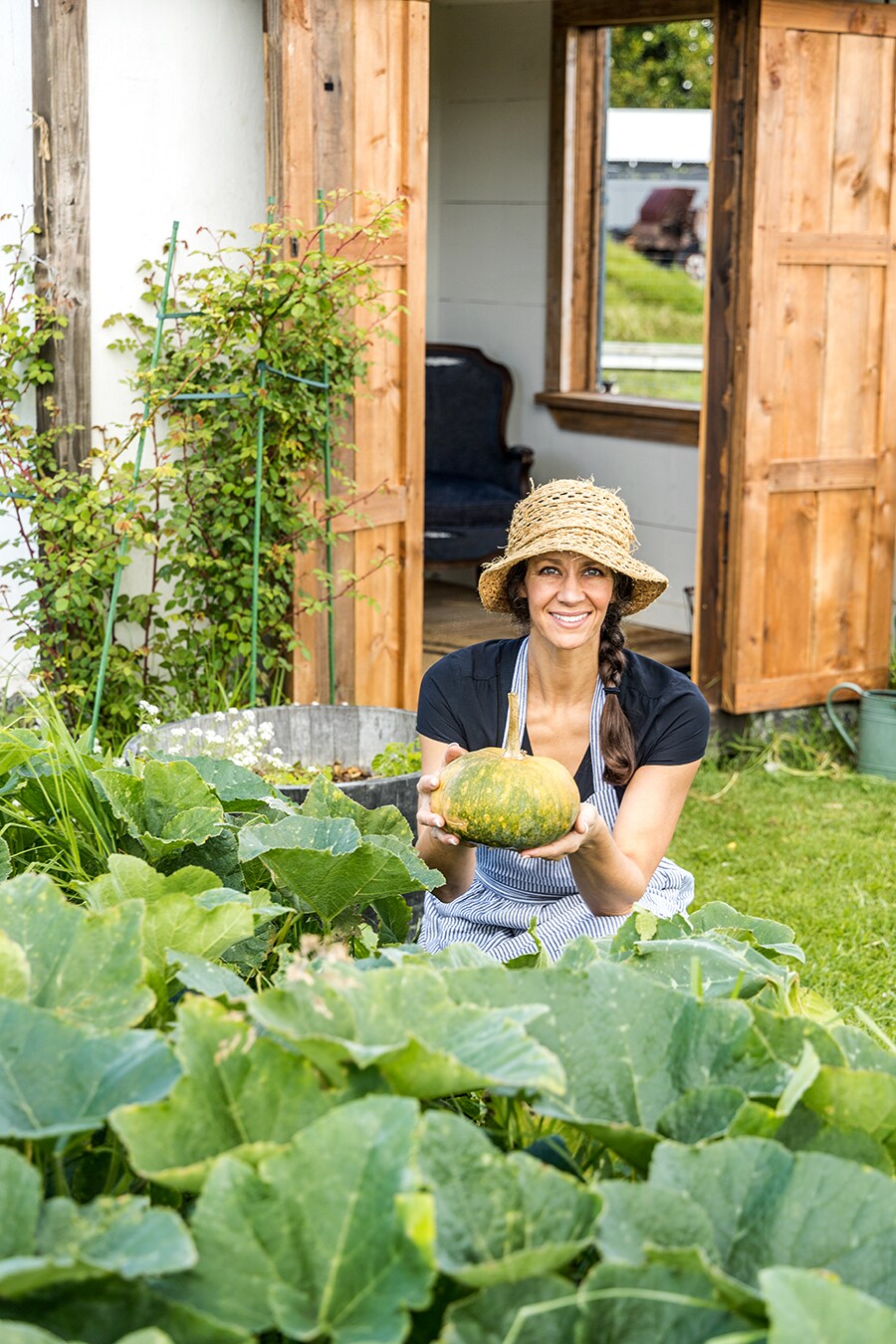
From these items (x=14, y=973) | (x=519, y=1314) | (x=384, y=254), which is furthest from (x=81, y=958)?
(x=384, y=254)

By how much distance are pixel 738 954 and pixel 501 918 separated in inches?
66.3

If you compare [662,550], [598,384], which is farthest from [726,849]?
[598,384]

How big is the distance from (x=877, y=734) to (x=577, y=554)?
3780 mm

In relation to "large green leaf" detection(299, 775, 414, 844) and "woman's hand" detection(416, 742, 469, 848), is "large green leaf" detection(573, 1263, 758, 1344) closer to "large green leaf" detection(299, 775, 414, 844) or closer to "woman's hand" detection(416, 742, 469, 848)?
"large green leaf" detection(299, 775, 414, 844)

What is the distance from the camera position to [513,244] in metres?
8.57

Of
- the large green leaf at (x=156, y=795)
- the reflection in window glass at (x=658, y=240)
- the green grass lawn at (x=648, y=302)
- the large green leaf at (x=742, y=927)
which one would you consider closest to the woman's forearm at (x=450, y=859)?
the large green leaf at (x=156, y=795)

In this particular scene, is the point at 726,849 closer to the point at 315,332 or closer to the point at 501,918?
the point at 315,332

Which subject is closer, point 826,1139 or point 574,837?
point 826,1139

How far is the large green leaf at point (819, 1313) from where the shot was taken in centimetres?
71

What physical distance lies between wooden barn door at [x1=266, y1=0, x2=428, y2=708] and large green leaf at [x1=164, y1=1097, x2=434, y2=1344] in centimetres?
394

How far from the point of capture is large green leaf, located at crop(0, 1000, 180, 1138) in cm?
90

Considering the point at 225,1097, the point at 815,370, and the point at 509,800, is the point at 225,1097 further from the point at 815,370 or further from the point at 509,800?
the point at 815,370

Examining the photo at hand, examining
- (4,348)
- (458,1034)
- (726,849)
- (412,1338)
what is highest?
(4,348)

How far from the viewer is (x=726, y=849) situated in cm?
533
